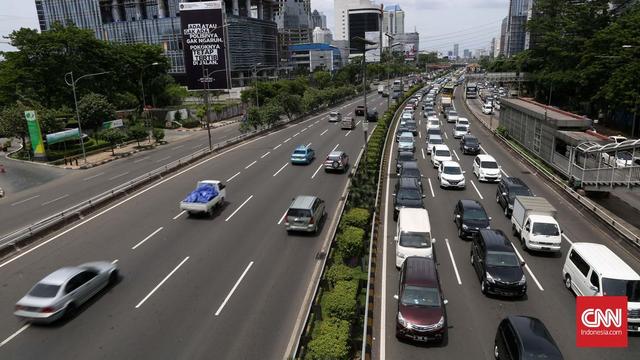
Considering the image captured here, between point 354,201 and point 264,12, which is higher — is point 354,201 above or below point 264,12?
below

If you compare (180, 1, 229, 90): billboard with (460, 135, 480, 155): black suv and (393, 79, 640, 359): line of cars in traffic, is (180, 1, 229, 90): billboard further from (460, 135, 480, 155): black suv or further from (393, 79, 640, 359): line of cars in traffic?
(393, 79, 640, 359): line of cars in traffic

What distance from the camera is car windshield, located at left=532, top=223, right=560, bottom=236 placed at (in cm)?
2162

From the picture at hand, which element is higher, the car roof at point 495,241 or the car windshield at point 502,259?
the car roof at point 495,241

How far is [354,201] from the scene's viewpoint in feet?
86.3

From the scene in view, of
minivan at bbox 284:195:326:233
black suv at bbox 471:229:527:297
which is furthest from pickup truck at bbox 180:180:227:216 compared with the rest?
black suv at bbox 471:229:527:297

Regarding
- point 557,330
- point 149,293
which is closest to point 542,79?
point 557,330

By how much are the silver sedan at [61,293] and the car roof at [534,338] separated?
52.5ft

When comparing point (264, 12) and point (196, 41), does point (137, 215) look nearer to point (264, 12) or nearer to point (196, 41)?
point (196, 41)

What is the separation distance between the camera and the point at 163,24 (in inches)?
5743

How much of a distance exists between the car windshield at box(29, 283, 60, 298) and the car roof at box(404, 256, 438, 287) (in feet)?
43.9

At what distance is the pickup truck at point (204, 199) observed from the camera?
87.1ft

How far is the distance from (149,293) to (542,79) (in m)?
86.1

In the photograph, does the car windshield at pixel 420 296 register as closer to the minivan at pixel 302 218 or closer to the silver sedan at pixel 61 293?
the minivan at pixel 302 218

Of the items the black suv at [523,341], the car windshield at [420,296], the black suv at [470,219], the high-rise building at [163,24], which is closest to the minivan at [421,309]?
the car windshield at [420,296]
